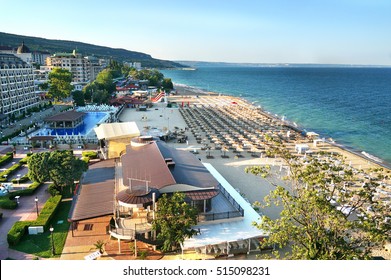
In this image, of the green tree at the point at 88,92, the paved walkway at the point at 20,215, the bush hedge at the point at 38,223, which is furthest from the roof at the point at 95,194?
the green tree at the point at 88,92

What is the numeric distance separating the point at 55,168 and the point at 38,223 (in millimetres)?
5560

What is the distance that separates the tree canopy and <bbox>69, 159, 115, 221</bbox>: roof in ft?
4.20

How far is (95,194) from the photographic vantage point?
949 inches

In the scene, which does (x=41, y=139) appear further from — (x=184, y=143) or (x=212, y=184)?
(x=212, y=184)

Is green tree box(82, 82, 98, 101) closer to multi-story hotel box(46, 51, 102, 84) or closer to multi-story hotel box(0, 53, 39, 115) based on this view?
multi-story hotel box(0, 53, 39, 115)

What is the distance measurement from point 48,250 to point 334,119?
7256cm

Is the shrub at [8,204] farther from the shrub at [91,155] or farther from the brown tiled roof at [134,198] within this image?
the shrub at [91,155]

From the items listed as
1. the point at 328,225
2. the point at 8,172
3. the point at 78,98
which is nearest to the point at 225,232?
the point at 328,225

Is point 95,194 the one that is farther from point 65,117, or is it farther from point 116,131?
point 65,117

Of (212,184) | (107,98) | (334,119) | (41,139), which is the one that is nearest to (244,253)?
(212,184)

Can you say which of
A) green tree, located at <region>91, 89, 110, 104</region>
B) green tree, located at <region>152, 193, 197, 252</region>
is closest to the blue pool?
green tree, located at <region>91, 89, 110, 104</region>

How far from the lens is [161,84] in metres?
140
